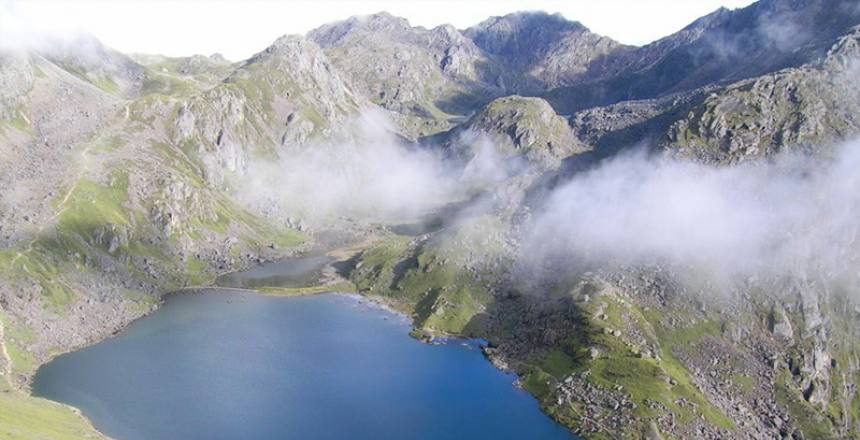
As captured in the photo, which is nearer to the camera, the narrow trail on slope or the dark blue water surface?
the dark blue water surface

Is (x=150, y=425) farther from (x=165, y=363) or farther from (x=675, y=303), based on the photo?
(x=675, y=303)

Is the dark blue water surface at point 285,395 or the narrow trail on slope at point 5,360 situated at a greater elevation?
the narrow trail on slope at point 5,360

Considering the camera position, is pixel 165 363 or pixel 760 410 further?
pixel 165 363

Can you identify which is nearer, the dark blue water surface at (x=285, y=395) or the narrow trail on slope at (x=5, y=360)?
the dark blue water surface at (x=285, y=395)

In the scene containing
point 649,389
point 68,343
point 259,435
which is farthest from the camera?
point 68,343

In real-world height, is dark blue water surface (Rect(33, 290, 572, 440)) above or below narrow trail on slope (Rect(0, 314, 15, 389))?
below

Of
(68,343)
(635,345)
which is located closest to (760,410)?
(635,345)

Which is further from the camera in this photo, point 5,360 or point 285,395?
point 5,360

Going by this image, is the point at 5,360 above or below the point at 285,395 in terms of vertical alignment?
above
